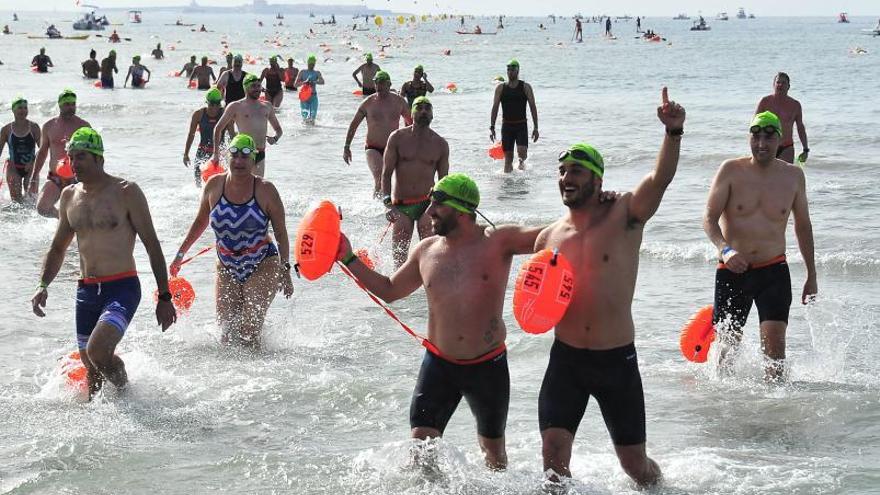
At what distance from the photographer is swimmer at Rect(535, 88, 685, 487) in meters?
4.80

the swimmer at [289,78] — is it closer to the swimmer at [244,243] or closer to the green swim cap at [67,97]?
the green swim cap at [67,97]

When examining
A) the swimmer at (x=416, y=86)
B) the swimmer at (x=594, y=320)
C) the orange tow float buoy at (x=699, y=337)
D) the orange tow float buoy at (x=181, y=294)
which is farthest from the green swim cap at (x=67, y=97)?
the swimmer at (x=416, y=86)

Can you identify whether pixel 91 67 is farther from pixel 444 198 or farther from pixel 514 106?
pixel 444 198

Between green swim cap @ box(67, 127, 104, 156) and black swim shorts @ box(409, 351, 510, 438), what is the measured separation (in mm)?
2594

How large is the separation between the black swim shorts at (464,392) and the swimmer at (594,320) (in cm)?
24

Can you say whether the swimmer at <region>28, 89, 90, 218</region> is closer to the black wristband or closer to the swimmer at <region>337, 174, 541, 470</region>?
the black wristband

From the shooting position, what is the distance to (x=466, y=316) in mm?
5074

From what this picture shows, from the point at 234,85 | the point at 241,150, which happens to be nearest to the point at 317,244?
the point at 241,150

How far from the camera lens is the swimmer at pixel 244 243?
300 inches

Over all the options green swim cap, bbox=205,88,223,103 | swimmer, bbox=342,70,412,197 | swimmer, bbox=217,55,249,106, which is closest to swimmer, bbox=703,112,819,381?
swimmer, bbox=342,70,412,197

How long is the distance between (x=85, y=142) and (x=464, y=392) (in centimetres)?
287

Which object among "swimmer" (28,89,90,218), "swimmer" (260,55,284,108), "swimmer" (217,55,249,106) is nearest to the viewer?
"swimmer" (28,89,90,218)

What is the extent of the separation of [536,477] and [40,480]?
2.56m

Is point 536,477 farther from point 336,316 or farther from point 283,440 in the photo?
point 336,316
